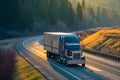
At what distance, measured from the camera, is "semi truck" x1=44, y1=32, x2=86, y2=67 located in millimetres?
41487

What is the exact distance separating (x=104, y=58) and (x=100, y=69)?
37.2ft

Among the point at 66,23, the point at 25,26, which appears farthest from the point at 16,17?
the point at 66,23

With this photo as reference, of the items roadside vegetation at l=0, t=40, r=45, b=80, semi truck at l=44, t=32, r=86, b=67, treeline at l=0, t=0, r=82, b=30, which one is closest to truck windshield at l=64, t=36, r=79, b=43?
semi truck at l=44, t=32, r=86, b=67

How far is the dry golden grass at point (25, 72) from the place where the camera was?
3402 centimetres

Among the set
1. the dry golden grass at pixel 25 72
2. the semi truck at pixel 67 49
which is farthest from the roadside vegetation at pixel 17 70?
the semi truck at pixel 67 49

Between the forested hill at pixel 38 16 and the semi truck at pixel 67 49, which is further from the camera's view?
the forested hill at pixel 38 16

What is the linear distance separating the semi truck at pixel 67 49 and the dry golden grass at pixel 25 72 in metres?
4.00

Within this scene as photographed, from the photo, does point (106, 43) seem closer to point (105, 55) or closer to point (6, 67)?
point (105, 55)

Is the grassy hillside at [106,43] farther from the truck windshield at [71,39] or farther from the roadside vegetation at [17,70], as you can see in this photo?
the roadside vegetation at [17,70]

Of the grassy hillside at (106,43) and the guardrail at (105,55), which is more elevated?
the grassy hillside at (106,43)

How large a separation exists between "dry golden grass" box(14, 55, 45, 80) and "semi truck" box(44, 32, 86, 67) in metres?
4.00

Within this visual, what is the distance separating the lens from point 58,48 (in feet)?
147

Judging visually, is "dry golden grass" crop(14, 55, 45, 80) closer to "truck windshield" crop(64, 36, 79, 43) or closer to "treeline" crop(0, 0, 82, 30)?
"truck windshield" crop(64, 36, 79, 43)

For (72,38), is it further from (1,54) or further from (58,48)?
(1,54)
